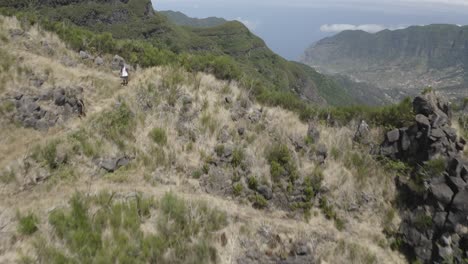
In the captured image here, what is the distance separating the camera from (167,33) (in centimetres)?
14525

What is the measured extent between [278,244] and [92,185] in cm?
564

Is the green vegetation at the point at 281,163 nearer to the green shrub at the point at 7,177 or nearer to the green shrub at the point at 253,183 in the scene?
the green shrub at the point at 253,183

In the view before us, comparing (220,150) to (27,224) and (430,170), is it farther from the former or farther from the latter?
(430,170)

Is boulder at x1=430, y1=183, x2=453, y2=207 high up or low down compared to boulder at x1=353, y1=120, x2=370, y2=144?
down

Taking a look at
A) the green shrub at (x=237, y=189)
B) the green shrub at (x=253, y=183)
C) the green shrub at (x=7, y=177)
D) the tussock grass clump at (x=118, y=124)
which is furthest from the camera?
the tussock grass clump at (x=118, y=124)

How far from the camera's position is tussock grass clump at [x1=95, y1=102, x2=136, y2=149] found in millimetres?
11289

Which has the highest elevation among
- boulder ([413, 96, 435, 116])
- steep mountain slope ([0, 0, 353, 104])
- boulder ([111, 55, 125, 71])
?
boulder ([111, 55, 125, 71])

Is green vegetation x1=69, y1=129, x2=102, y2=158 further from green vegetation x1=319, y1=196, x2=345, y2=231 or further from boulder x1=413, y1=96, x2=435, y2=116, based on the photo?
boulder x1=413, y1=96, x2=435, y2=116

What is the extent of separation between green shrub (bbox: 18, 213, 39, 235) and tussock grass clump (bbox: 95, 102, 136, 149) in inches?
155

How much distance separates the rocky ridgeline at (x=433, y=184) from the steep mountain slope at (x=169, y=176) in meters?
0.67

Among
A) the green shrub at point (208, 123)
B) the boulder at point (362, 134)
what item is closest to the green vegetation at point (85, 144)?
the green shrub at point (208, 123)

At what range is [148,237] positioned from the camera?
787 cm

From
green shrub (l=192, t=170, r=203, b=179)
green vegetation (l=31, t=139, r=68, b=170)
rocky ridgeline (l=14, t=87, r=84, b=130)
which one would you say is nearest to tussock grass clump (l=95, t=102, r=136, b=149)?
rocky ridgeline (l=14, t=87, r=84, b=130)

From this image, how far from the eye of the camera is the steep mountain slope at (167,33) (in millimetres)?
124812
